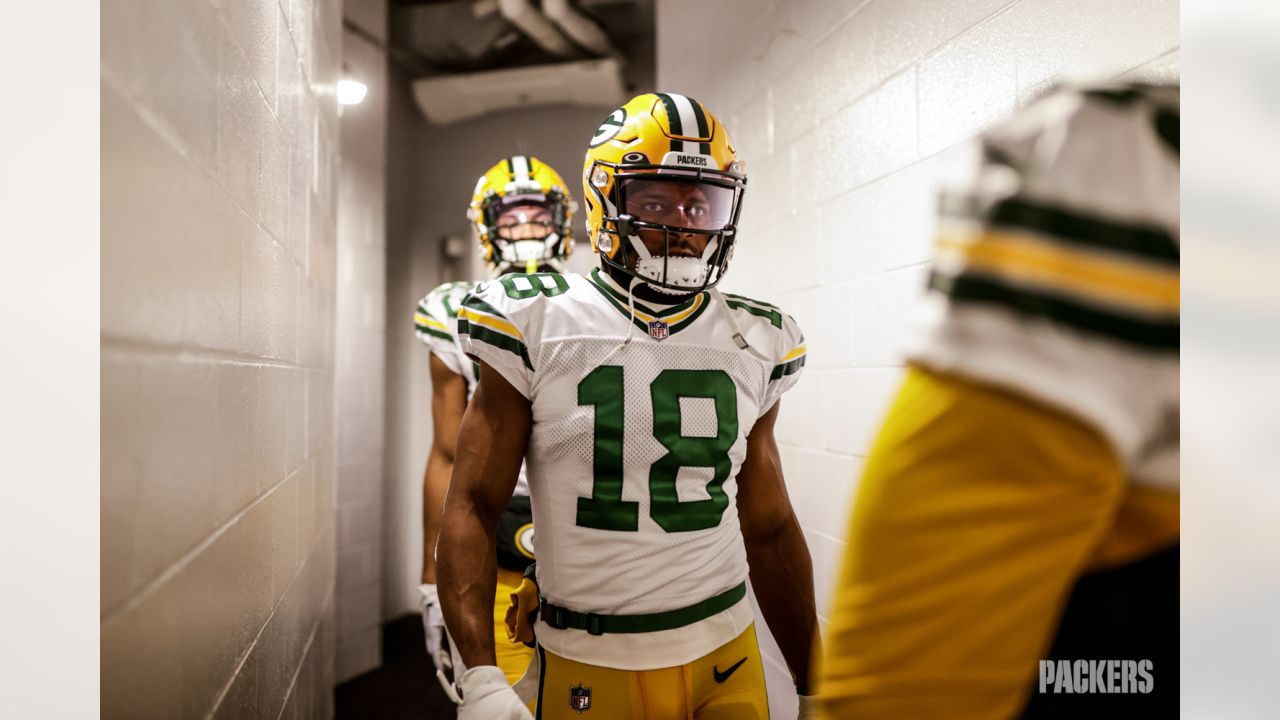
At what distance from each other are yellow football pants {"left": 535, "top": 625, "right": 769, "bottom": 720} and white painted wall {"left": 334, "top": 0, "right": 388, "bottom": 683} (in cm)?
282

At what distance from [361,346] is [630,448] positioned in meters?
3.02

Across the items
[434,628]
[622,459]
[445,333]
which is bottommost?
[434,628]

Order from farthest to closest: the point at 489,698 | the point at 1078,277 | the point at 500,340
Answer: the point at 500,340, the point at 489,698, the point at 1078,277

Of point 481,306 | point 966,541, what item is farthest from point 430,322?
point 966,541

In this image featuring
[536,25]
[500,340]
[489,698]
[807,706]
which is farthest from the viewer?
[536,25]

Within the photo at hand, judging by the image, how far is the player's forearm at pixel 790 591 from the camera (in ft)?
5.06

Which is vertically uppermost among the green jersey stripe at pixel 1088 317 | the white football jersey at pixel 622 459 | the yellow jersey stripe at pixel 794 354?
the green jersey stripe at pixel 1088 317

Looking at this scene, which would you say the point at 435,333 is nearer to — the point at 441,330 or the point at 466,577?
the point at 441,330

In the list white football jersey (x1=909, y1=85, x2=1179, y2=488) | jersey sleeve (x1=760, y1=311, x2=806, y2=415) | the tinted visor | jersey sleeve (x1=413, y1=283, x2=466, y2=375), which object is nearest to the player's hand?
jersey sleeve (x1=413, y1=283, x2=466, y2=375)

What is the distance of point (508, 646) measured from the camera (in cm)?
195

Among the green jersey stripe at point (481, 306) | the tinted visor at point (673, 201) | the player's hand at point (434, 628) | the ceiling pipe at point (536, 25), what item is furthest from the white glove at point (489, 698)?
the ceiling pipe at point (536, 25)

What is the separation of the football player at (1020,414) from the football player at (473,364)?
4.49ft

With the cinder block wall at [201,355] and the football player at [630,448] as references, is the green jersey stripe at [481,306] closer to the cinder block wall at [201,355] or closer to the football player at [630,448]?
the football player at [630,448]
